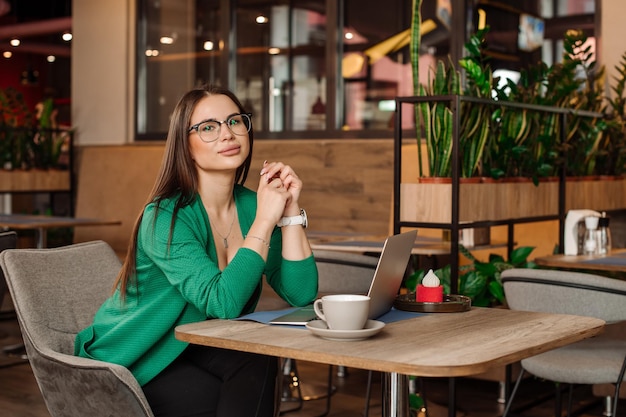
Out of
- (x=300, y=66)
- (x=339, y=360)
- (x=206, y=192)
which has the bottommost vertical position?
(x=339, y=360)

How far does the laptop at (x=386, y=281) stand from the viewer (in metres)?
2.05

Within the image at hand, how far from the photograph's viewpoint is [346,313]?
1.88m

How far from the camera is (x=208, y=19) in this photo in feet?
25.6

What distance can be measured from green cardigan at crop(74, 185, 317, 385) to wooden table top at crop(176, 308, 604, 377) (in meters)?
0.09

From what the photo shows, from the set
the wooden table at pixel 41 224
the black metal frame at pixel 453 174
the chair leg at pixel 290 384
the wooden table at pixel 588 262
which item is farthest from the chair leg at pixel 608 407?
the wooden table at pixel 41 224

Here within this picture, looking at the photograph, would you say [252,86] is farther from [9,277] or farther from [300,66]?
[9,277]

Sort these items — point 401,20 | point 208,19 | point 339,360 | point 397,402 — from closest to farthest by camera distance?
point 339,360 < point 397,402 < point 401,20 < point 208,19

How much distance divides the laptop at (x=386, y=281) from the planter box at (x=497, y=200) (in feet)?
5.37

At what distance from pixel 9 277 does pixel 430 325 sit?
Result: 1.07 meters

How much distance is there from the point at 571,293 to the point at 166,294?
4.88ft

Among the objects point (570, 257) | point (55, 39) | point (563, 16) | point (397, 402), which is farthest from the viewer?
point (55, 39)

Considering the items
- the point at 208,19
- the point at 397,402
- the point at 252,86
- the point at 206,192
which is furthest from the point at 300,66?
the point at 397,402

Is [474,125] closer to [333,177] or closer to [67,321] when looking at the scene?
[67,321]

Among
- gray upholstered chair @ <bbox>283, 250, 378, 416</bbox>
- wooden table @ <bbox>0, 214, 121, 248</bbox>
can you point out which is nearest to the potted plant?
wooden table @ <bbox>0, 214, 121, 248</bbox>
